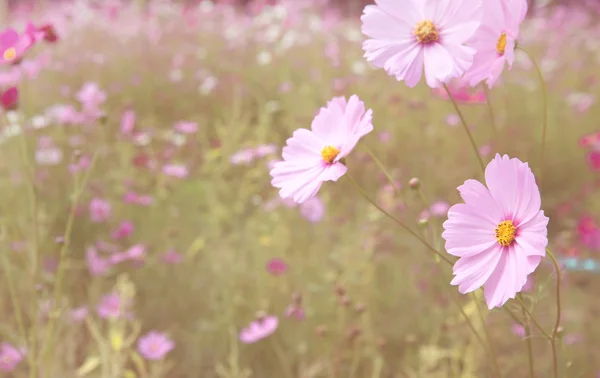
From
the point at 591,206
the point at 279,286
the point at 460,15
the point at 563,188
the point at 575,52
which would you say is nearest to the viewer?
the point at 460,15

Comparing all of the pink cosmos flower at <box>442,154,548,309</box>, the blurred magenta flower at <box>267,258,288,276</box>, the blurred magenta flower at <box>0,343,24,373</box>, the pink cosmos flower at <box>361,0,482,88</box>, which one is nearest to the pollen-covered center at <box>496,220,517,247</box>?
the pink cosmos flower at <box>442,154,548,309</box>

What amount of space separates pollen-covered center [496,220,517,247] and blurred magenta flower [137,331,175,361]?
0.95 metres

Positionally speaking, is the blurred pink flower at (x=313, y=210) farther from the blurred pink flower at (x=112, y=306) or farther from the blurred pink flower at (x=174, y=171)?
the blurred pink flower at (x=112, y=306)

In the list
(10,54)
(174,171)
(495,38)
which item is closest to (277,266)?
(174,171)

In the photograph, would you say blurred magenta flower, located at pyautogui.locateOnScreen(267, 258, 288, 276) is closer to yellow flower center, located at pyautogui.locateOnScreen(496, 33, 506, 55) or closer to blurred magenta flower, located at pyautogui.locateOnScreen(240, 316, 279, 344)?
blurred magenta flower, located at pyautogui.locateOnScreen(240, 316, 279, 344)

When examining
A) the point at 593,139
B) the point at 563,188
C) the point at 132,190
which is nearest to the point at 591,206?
the point at 563,188

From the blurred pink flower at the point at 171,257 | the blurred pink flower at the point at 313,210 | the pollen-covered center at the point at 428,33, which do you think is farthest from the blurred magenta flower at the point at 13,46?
the blurred pink flower at the point at 313,210

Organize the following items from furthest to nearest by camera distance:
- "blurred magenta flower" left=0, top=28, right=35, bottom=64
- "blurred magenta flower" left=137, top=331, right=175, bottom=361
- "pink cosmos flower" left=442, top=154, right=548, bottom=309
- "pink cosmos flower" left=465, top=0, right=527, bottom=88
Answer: "blurred magenta flower" left=137, top=331, right=175, bottom=361 < "blurred magenta flower" left=0, top=28, right=35, bottom=64 < "pink cosmos flower" left=465, top=0, right=527, bottom=88 < "pink cosmos flower" left=442, top=154, right=548, bottom=309

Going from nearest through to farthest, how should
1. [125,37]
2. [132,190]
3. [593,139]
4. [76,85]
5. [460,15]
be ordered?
1. [460,15]
2. [593,139]
3. [132,190]
4. [76,85]
5. [125,37]

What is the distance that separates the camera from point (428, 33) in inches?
24.2

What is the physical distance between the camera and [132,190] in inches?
77.1

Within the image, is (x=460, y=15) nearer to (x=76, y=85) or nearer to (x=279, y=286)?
(x=279, y=286)

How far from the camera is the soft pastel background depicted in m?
1.35

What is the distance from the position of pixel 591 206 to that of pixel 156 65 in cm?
219
